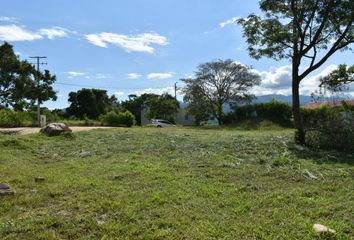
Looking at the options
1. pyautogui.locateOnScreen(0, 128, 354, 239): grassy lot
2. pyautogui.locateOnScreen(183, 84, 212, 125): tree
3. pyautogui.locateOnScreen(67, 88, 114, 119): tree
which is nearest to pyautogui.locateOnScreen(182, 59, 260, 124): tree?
pyautogui.locateOnScreen(183, 84, 212, 125): tree

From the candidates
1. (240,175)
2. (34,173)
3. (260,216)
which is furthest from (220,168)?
(34,173)

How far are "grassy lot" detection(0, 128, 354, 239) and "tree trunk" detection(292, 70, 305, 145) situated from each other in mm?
2220

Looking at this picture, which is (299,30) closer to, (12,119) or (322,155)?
(322,155)

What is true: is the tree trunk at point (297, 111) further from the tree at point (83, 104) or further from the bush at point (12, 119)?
the tree at point (83, 104)

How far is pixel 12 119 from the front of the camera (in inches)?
1041

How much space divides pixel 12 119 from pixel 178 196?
2429 cm

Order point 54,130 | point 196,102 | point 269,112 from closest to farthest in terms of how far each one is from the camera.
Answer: point 54,130 → point 269,112 → point 196,102

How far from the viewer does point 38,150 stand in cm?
1091

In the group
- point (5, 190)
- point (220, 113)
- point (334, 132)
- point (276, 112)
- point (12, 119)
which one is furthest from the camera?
point (220, 113)

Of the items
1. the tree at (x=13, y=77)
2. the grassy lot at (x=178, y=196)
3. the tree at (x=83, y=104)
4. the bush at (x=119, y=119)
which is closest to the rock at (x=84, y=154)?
the grassy lot at (x=178, y=196)

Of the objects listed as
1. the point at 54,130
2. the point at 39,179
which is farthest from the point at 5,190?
the point at 54,130

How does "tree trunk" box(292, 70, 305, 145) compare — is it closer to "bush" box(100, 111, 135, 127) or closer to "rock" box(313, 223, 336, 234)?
"rock" box(313, 223, 336, 234)

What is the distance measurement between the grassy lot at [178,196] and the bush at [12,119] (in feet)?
59.0

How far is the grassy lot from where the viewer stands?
394 centimetres
